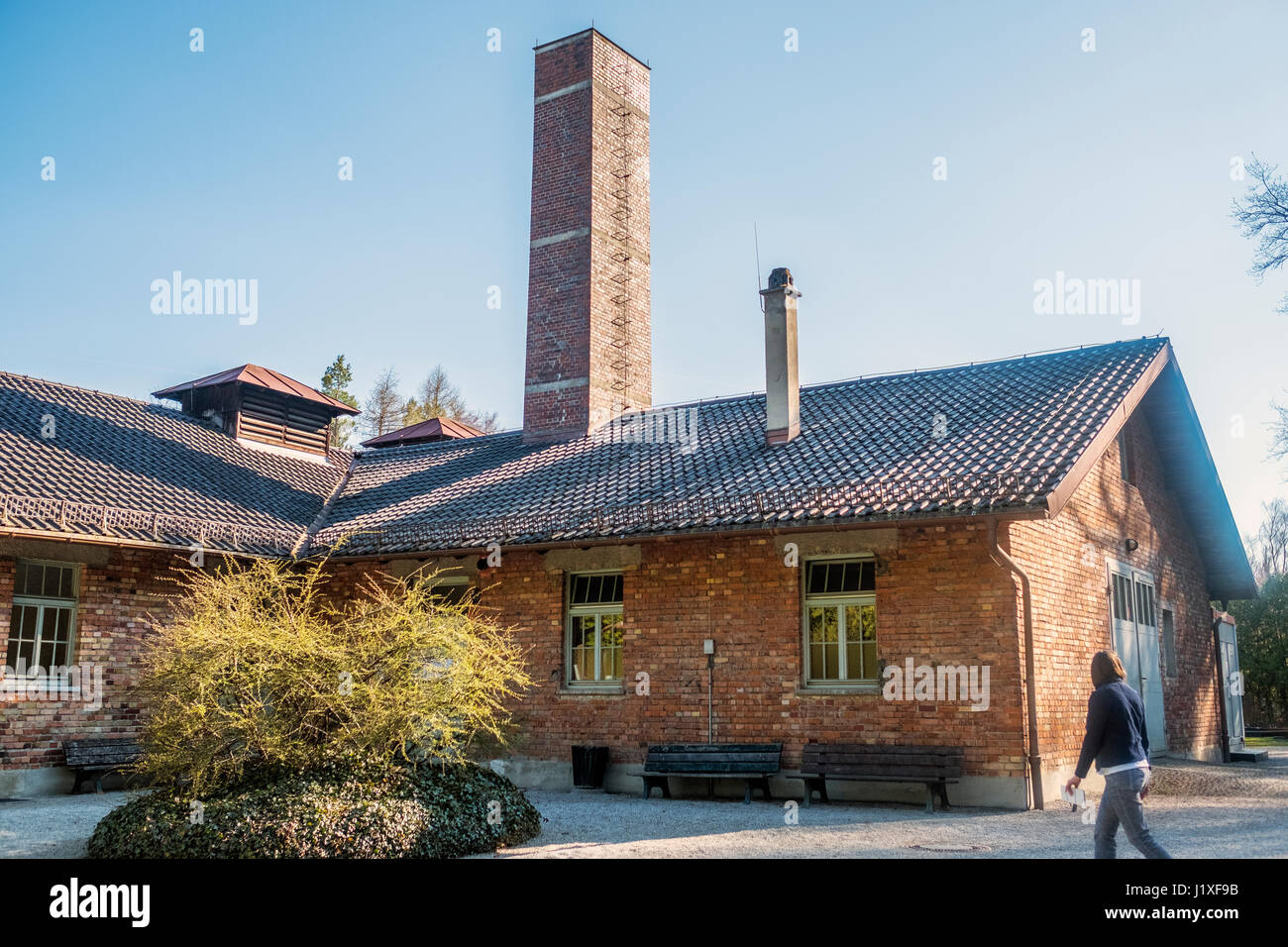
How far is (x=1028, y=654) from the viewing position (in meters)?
12.4

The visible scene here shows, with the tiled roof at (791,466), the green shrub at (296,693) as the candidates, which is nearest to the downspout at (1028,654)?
the tiled roof at (791,466)

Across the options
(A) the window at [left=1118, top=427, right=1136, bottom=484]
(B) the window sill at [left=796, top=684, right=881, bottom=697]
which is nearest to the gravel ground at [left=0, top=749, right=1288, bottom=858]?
(B) the window sill at [left=796, top=684, right=881, bottom=697]

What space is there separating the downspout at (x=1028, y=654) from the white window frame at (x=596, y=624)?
5173 millimetres

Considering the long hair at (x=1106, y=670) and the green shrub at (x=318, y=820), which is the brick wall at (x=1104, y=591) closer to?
the long hair at (x=1106, y=670)

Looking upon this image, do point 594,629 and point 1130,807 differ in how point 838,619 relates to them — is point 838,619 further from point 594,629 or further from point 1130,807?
point 1130,807

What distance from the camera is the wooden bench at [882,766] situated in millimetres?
12188

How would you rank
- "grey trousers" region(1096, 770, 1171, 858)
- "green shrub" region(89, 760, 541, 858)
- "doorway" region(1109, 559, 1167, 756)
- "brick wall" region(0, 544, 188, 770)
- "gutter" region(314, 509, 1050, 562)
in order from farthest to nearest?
"doorway" region(1109, 559, 1167, 756) < "brick wall" region(0, 544, 188, 770) < "gutter" region(314, 509, 1050, 562) < "green shrub" region(89, 760, 541, 858) < "grey trousers" region(1096, 770, 1171, 858)

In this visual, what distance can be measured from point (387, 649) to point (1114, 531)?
11.6 meters

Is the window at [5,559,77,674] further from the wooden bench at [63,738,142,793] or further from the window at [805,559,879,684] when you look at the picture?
the window at [805,559,879,684]

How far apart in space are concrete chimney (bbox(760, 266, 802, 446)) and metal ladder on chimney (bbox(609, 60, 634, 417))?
459 centimetres

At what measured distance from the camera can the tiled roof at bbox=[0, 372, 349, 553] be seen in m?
14.8

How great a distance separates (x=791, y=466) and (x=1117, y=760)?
8229 millimetres

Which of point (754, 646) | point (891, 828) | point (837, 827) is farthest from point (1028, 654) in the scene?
point (754, 646)
